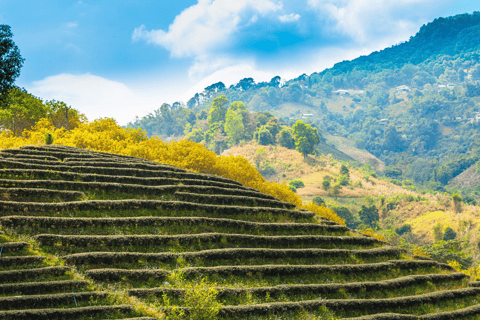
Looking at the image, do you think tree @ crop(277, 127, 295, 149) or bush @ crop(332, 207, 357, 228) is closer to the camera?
bush @ crop(332, 207, 357, 228)

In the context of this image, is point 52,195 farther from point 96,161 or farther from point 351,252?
point 351,252

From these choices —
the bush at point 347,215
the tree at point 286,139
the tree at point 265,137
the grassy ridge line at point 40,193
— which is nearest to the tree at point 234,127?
the tree at point 265,137

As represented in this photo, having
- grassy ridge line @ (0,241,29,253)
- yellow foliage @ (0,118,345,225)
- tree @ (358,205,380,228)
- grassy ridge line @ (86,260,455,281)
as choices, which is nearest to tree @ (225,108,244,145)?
tree @ (358,205,380,228)

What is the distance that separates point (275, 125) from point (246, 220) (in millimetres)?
113966

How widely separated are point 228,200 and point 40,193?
1428 cm

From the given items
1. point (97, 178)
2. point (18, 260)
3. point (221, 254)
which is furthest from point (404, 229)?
point (18, 260)

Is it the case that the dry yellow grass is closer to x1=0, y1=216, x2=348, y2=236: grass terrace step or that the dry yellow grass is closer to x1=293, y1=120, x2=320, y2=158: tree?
x1=293, y1=120, x2=320, y2=158: tree

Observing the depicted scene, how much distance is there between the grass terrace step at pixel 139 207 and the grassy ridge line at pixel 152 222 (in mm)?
1503

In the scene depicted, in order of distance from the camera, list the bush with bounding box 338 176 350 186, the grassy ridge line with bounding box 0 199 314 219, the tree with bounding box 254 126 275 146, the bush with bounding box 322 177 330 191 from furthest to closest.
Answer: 1. the tree with bounding box 254 126 275 146
2. the bush with bounding box 338 176 350 186
3. the bush with bounding box 322 177 330 191
4. the grassy ridge line with bounding box 0 199 314 219

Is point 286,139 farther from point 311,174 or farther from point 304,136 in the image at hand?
point 311,174

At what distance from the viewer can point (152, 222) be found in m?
23.6

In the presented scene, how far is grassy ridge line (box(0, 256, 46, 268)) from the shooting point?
Result: 1688 cm

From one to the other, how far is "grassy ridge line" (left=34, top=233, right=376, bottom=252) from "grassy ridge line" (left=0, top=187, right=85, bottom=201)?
5.23m

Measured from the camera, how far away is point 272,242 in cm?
2494
